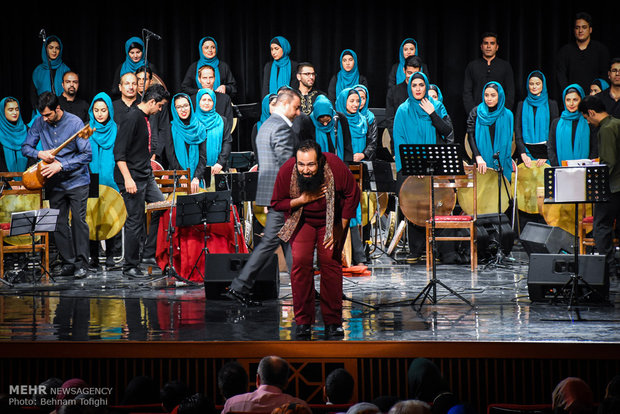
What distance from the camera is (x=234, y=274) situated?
228 inches

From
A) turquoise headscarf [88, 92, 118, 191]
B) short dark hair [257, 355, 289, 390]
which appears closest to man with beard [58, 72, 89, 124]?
turquoise headscarf [88, 92, 118, 191]

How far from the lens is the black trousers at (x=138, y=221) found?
7.10 metres

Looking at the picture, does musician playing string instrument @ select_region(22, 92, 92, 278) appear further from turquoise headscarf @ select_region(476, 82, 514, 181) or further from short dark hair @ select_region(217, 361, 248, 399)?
turquoise headscarf @ select_region(476, 82, 514, 181)

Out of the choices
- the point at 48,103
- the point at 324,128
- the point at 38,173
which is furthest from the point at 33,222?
the point at 324,128

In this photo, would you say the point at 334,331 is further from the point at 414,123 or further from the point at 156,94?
the point at 414,123

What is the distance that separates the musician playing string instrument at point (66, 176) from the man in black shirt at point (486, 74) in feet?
16.2

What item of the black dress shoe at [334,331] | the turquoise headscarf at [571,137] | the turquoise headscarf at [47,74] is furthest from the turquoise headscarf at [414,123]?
the turquoise headscarf at [47,74]

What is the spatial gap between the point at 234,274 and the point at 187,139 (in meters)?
3.75

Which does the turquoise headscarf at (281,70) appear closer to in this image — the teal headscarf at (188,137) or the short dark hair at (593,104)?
A: the teal headscarf at (188,137)

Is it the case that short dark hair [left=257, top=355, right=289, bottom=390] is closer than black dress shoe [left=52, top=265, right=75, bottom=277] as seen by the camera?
Yes

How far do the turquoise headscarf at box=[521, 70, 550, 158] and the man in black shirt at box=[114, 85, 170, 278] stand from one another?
15.8ft

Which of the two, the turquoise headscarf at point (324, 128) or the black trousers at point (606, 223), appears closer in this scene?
the black trousers at point (606, 223)

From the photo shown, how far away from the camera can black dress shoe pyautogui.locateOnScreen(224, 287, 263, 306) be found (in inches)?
218

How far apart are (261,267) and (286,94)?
128 cm
